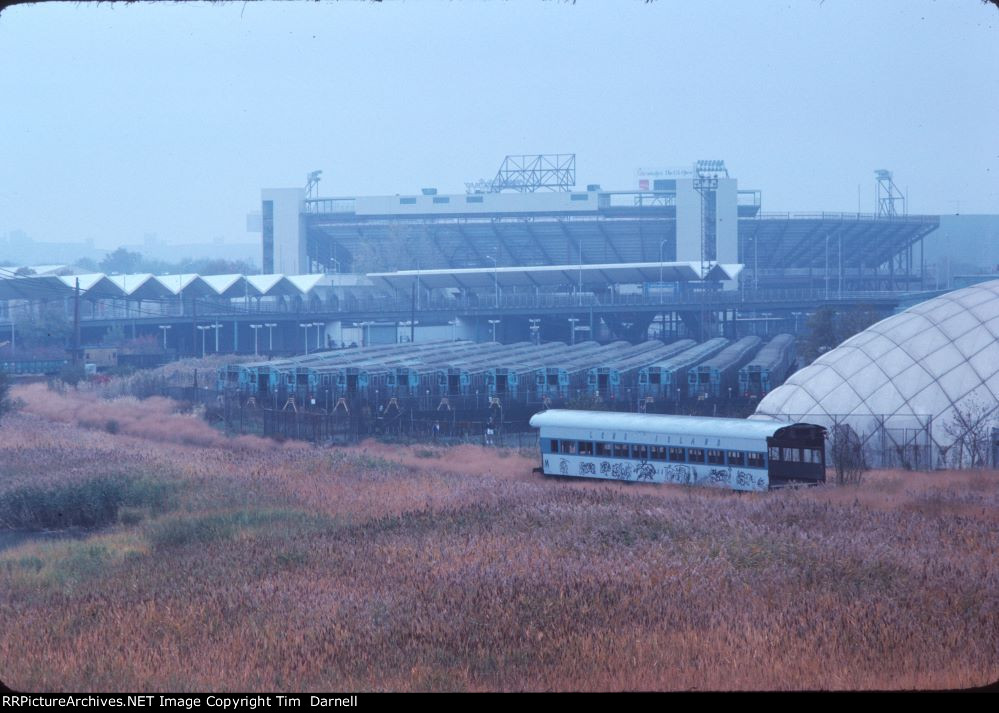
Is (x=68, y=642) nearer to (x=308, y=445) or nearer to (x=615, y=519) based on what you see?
(x=615, y=519)

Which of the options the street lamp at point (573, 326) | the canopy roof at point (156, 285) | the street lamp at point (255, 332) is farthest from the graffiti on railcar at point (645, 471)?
the street lamp at point (255, 332)

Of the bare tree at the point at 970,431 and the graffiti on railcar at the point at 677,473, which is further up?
the bare tree at the point at 970,431

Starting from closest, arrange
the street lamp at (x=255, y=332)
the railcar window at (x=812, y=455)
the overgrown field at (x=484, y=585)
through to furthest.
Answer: the overgrown field at (x=484, y=585) < the railcar window at (x=812, y=455) < the street lamp at (x=255, y=332)

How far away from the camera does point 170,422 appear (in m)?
26.2

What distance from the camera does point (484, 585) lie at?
8.14 m

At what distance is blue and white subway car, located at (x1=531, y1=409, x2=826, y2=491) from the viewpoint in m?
16.8

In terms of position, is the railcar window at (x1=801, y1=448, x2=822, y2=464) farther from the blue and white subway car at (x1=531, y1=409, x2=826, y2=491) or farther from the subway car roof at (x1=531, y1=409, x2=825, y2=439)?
the subway car roof at (x1=531, y1=409, x2=825, y2=439)

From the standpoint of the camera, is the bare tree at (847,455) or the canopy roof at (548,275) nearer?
the bare tree at (847,455)

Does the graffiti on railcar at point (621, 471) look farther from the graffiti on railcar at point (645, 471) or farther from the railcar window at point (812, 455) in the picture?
the railcar window at point (812, 455)

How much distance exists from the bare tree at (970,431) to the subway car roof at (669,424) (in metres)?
3.36

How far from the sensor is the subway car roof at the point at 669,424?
55.5 ft

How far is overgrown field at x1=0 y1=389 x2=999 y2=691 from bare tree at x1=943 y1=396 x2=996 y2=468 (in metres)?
3.77

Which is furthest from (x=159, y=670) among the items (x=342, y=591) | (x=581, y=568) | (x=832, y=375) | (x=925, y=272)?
(x=925, y=272)

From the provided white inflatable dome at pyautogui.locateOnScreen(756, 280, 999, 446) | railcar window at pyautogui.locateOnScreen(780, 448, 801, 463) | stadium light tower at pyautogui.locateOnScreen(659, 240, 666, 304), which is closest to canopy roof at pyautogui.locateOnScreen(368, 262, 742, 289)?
stadium light tower at pyautogui.locateOnScreen(659, 240, 666, 304)
